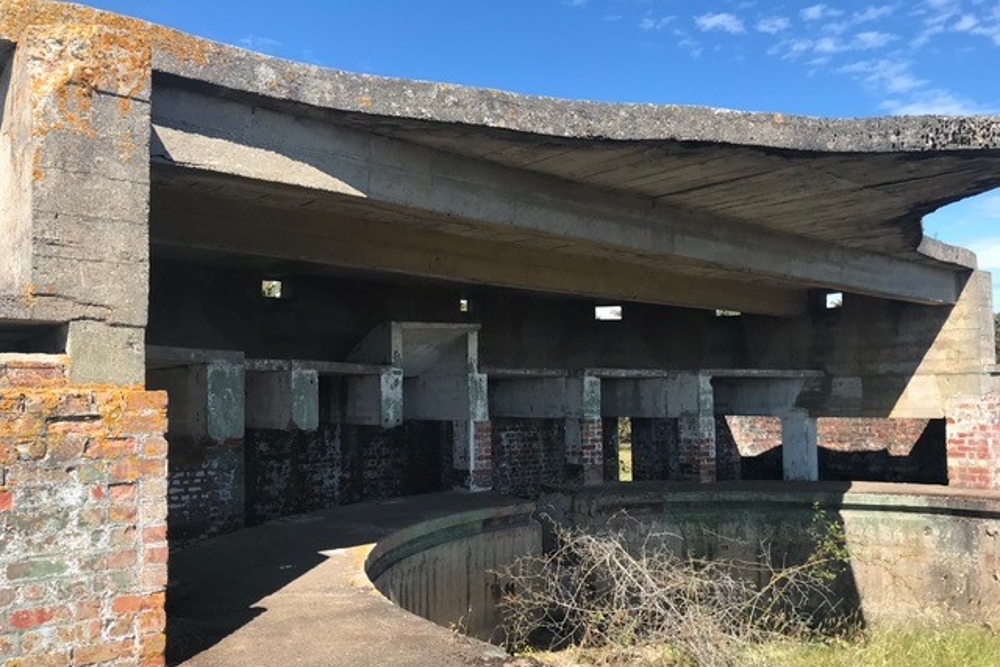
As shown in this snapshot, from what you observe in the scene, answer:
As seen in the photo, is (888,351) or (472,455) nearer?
(472,455)

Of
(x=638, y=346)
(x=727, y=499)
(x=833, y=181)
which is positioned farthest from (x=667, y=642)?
(x=638, y=346)

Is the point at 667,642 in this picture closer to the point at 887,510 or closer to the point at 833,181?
the point at 833,181

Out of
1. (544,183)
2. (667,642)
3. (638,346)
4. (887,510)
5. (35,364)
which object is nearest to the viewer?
(35,364)

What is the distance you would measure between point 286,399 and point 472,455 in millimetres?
2811

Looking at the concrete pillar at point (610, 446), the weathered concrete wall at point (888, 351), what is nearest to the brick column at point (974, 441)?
the weathered concrete wall at point (888, 351)

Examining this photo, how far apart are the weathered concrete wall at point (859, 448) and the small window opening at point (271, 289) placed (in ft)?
30.8

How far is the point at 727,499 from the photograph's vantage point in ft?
39.4

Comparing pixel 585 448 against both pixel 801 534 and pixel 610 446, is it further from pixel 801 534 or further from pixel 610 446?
pixel 610 446

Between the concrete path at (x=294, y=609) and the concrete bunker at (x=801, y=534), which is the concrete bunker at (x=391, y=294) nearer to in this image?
the concrete path at (x=294, y=609)

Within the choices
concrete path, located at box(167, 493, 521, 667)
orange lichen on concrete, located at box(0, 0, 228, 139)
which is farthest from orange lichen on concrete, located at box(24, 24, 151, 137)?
concrete path, located at box(167, 493, 521, 667)

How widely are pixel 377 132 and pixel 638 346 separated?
912cm

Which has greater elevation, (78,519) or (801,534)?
(78,519)

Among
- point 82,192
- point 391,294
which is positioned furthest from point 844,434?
point 82,192

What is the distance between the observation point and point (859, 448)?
15.6 metres
